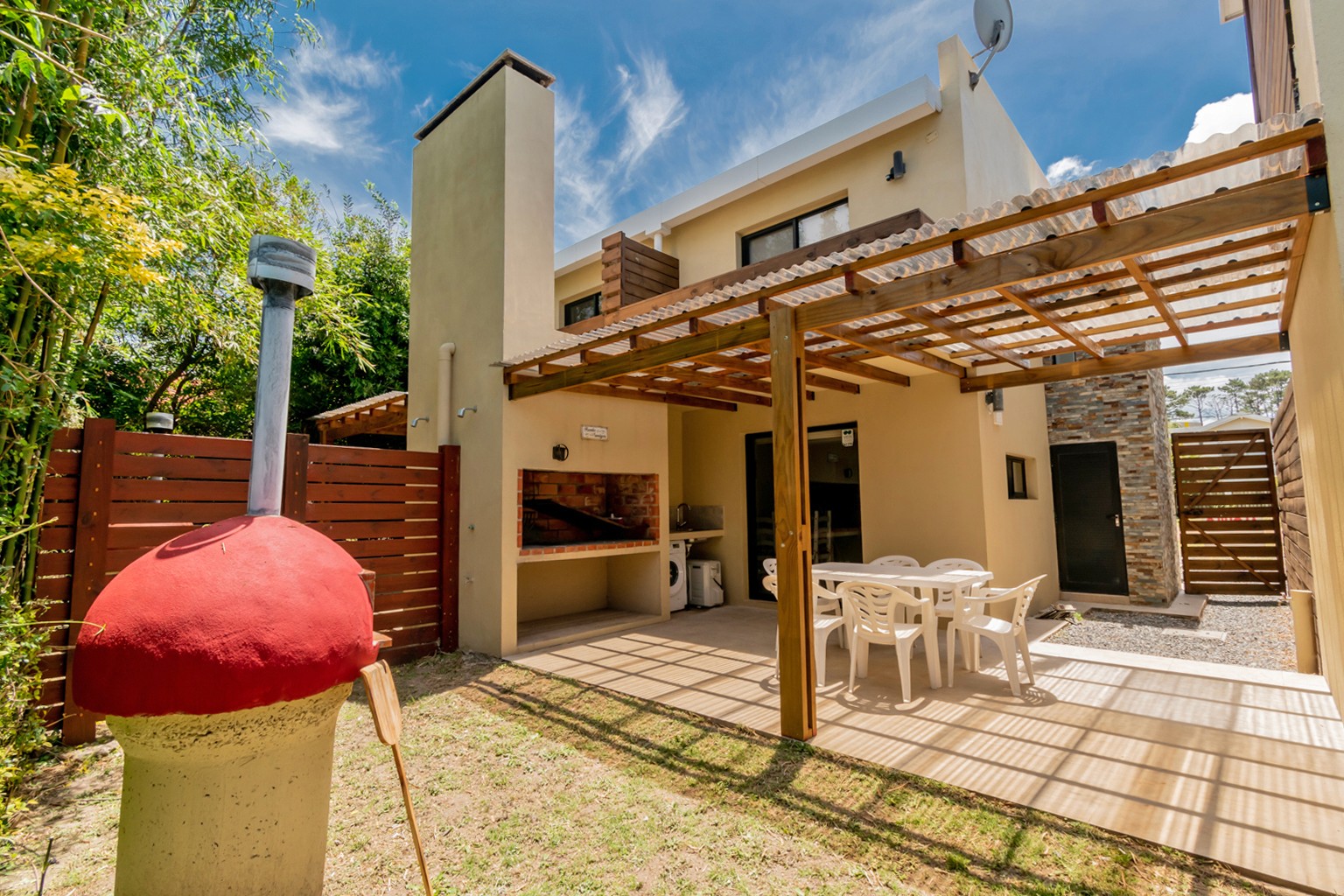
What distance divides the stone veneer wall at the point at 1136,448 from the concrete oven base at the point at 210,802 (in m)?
11.0

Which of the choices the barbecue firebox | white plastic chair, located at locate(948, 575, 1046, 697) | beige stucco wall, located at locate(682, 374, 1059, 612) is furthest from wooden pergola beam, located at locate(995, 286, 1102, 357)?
the barbecue firebox

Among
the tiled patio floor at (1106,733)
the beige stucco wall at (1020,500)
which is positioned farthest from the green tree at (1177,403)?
the tiled patio floor at (1106,733)

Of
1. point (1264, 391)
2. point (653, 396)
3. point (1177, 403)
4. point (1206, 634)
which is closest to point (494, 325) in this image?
point (653, 396)

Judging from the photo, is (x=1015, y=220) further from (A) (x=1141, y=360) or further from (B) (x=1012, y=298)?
(A) (x=1141, y=360)

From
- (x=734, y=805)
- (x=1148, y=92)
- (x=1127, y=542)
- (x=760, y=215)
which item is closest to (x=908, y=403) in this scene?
(x=760, y=215)

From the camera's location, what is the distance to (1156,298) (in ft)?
15.0

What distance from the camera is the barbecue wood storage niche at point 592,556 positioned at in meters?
8.56

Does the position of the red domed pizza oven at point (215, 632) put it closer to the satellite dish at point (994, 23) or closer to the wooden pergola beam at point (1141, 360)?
the wooden pergola beam at point (1141, 360)

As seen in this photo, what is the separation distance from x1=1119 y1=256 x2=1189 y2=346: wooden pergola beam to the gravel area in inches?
133

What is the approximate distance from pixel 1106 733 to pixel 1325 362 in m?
2.73

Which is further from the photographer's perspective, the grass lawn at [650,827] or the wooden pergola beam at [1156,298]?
the wooden pergola beam at [1156,298]

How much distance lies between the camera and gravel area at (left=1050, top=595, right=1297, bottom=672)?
6637 millimetres

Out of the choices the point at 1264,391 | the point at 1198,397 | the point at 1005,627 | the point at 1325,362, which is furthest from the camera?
the point at 1198,397

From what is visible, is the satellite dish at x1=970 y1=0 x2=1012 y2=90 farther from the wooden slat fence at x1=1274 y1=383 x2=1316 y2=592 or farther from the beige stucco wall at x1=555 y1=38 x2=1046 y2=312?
the wooden slat fence at x1=1274 y1=383 x2=1316 y2=592
